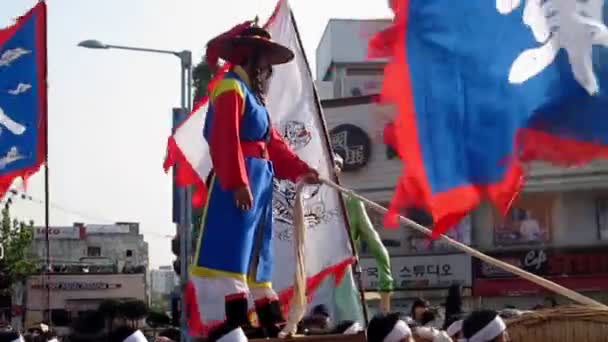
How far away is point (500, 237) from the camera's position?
29.1m

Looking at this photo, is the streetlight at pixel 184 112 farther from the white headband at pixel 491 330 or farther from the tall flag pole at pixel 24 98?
the white headband at pixel 491 330

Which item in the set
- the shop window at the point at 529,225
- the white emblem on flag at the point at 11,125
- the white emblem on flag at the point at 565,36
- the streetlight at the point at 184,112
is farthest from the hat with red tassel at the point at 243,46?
the shop window at the point at 529,225

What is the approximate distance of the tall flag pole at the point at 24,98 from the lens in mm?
8984

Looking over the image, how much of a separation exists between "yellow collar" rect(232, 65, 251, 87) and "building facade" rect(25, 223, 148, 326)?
29510 mm

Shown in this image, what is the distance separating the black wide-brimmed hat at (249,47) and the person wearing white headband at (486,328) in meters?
1.63

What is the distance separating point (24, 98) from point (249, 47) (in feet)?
15.2

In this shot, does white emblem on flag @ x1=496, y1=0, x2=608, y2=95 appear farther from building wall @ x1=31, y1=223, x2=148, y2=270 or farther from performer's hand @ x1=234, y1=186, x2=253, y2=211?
building wall @ x1=31, y1=223, x2=148, y2=270

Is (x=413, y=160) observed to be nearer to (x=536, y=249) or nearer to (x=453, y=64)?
(x=453, y=64)

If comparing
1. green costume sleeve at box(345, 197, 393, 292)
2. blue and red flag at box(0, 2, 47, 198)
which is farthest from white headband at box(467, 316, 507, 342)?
blue and red flag at box(0, 2, 47, 198)

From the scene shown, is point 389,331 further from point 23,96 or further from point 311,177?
point 23,96

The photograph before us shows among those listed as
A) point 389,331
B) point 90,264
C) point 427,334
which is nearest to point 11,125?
point 427,334

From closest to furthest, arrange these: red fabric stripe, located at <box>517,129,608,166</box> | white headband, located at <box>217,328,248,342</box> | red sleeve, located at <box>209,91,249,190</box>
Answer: red fabric stripe, located at <box>517,129,608,166</box>, white headband, located at <box>217,328,248,342</box>, red sleeve, located at <box>209,91,249,190</box>

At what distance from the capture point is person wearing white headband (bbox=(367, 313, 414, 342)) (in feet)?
14.4

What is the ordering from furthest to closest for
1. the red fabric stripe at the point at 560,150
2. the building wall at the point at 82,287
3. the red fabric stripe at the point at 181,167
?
the building wall at the point at 82,287
the red fabric stripe at the point at 181,167
the red fabric stripe at the point at 560,150
